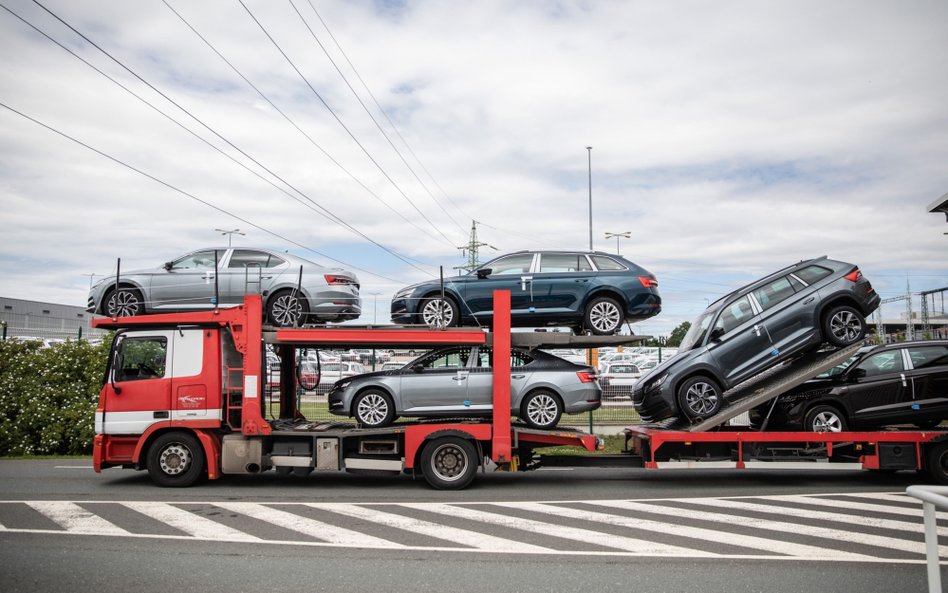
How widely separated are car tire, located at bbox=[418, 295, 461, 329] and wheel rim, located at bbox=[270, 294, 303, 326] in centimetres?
185

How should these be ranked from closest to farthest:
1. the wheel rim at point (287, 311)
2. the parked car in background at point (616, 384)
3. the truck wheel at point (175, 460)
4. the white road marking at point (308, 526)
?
the white road marking at point (308, 526) < the truck wheel at point (175, 460) < the wheel rim at point (287, 311) < the parked car in background at point (616, 384)

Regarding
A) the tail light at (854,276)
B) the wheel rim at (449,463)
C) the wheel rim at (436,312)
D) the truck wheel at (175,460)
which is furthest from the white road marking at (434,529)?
the tail light at (854,276)

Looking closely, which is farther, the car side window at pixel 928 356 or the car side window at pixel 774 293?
the car side window at pixel 928 356

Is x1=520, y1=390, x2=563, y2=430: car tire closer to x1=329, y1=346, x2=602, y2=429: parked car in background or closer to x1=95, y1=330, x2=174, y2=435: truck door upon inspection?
x1=329, y1=346, x2=602, y2=429: parked car in background

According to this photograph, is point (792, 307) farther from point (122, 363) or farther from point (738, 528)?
point (122, 363)

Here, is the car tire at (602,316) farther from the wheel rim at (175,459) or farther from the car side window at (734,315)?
the wheel rim at (175,459)

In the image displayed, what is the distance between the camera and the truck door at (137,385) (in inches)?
424

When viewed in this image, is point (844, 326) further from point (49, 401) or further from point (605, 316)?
point (49, 401)

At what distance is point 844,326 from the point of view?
1066 centimetres

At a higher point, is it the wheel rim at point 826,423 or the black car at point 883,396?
the black car at point 883,396

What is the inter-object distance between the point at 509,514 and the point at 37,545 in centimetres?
492

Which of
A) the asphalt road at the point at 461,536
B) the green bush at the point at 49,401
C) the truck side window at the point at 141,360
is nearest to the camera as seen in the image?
the asphalt road at the point at 461,536

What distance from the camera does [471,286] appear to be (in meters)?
11.6

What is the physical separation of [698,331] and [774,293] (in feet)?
4.06
